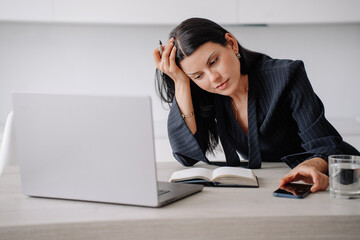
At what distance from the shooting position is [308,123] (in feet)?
4.98

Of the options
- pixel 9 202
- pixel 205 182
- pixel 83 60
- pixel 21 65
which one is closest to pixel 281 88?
pixel 205 182

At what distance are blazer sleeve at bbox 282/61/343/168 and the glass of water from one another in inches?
10.0

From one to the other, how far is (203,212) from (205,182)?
27 centimetres

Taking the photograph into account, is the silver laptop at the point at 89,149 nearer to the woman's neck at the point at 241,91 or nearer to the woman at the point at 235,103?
the woman at the point at 235,103

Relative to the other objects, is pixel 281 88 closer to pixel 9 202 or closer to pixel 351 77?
pixel 9 202

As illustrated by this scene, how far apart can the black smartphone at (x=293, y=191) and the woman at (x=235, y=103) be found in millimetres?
169

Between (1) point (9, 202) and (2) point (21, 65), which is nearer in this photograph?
(1) point (9, 202)

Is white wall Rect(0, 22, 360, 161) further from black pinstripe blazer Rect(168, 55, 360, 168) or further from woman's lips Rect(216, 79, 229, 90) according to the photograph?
→ woman's lips Rect(216, 79, 229, 90)

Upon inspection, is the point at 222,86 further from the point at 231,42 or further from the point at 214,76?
the point at 231,42

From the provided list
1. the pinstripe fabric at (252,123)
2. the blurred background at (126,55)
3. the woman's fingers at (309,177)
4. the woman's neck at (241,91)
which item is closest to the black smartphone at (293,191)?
the woman's fingers at (309,177)

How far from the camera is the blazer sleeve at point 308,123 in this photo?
1433 millimetres

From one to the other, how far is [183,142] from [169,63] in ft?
1.00

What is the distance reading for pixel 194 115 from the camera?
6.04ft

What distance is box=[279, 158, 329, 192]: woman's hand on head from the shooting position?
1187 millimetres
